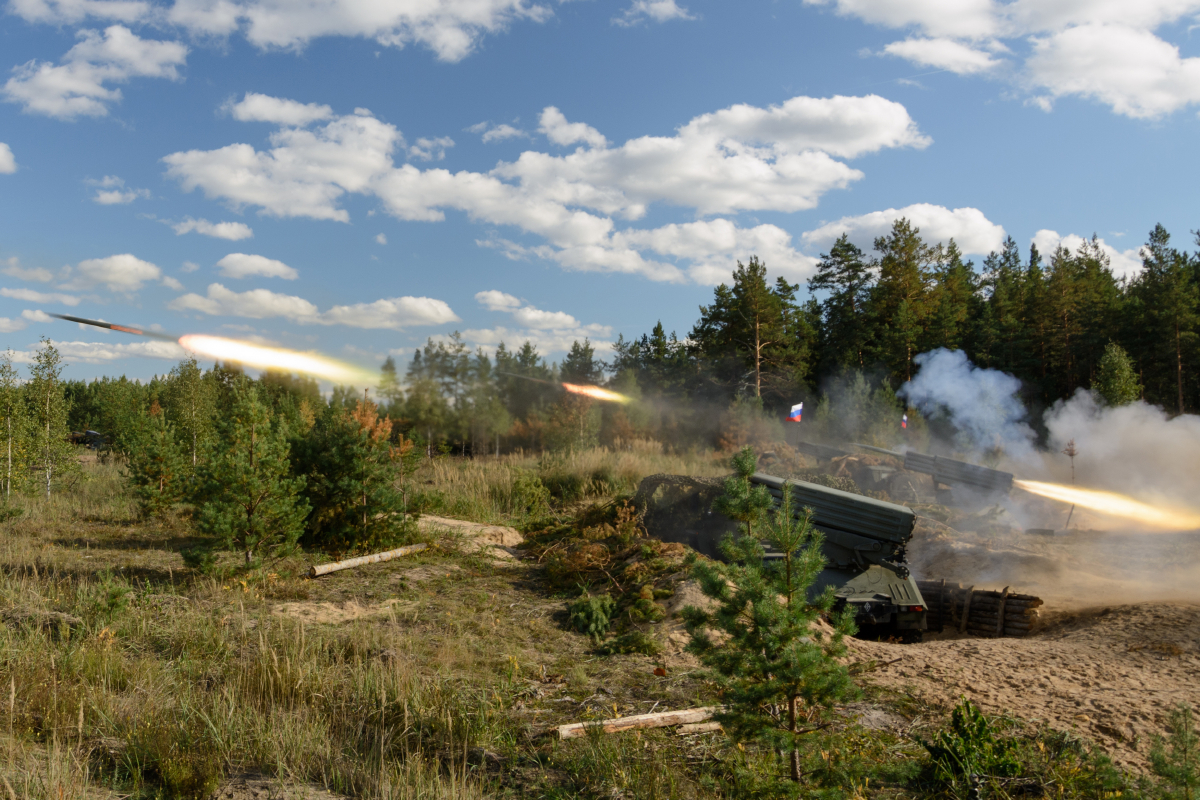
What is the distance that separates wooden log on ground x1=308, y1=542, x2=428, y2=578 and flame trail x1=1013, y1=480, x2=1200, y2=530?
1848 cm

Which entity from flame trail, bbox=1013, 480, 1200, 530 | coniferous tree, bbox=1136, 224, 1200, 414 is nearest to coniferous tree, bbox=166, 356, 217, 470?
flame trail, bbox=1013, 480, 1200, 530

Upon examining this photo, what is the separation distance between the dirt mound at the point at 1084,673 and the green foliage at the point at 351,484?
322 inches

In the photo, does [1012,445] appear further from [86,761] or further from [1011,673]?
[86,761]

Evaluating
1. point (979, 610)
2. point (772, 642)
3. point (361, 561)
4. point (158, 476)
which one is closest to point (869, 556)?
point (979, 610)

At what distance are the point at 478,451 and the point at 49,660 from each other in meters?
16.4

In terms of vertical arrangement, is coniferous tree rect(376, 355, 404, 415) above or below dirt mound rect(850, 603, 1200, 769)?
above

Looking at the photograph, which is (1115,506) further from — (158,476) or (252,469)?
(158,476)

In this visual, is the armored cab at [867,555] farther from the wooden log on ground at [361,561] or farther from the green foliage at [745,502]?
the wooden log on ground at [361,561]

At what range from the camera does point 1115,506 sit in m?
22.1

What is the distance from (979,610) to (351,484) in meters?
10.8

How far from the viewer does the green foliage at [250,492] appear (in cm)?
945

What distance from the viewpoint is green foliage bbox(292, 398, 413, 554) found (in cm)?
1209

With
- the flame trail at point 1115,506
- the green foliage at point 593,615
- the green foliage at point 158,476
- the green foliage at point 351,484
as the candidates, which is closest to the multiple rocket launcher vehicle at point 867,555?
the green foliage at point 593,615

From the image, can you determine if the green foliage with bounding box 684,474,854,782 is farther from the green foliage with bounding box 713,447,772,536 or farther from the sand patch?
the sand patch
